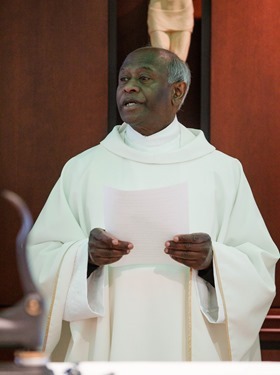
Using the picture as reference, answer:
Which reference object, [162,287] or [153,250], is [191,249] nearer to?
[153,250]

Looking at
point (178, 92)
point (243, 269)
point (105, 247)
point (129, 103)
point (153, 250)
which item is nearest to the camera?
point (105, 247)

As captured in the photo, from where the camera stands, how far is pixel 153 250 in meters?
4.52

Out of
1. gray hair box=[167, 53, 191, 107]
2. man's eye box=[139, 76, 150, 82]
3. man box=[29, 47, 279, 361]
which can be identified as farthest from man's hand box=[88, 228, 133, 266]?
gray hair box=[167, 53, 191, 107]

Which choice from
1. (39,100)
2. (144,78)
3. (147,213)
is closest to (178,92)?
(144,78)

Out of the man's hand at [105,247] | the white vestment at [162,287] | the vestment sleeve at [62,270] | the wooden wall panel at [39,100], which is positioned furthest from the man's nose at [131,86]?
the wooden wall panel at [39,100]

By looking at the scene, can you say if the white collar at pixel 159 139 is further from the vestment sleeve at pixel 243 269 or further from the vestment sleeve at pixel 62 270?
the vestment sleeve at pixel 62 270

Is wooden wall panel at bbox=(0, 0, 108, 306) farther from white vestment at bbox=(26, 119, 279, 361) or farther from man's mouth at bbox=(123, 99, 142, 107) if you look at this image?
man's mouth at bbox=(123, 99, 142, 107)

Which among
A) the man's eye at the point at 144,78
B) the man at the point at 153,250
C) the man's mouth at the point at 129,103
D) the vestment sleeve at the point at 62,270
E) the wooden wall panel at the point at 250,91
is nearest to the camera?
the man at the point at 153,250

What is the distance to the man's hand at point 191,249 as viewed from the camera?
4367 millimetres

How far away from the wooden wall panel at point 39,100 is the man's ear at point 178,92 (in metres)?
1.35

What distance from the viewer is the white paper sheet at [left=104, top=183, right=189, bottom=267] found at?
4.35 metres

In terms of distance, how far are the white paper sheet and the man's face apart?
571 millimetres

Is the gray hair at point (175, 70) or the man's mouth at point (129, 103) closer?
the man's mouth at point (129, 103)

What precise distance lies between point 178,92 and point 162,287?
38.2 inches
